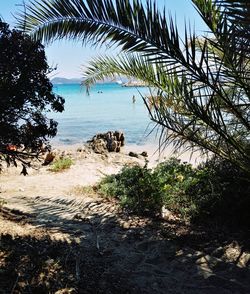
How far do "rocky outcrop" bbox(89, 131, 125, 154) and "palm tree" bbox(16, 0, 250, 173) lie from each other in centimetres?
891

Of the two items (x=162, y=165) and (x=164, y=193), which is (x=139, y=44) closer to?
(x=164, y=193)

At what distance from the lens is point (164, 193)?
6488mm

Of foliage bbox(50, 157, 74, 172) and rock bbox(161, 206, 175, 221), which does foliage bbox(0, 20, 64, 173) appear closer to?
rock bbox(161, 206, 175, 221)

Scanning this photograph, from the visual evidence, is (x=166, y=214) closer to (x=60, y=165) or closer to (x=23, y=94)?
(x=23, y=94)

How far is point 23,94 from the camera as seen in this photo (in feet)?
12.6

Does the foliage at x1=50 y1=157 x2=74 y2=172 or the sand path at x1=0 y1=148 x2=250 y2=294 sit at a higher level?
the sand path at x1=0 y1=148 x2=250 y2=294

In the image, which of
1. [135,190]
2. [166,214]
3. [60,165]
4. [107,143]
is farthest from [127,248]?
[107,143]

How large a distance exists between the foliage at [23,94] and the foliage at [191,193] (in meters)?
2.63

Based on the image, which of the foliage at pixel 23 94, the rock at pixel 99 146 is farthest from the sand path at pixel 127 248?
the rock at pixel 99 146

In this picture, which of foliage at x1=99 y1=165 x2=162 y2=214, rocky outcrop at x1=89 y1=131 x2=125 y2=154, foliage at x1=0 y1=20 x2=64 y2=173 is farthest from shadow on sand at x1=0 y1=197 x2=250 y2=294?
rocky outcrop at x1=89 y1=131 x2=125 y2=154

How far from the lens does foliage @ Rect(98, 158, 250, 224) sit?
6145 mm

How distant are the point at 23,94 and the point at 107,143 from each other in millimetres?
10741

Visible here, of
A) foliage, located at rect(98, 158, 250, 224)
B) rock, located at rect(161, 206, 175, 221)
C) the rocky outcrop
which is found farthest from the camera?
the rocky outcrop

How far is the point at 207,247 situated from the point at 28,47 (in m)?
3.27
